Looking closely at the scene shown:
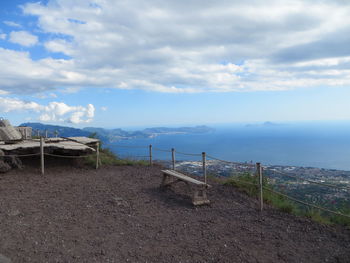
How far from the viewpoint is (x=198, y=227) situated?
5.09 metres

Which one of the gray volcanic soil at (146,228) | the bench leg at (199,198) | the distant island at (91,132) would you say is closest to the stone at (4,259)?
the gray volcanic soil at (146,228)

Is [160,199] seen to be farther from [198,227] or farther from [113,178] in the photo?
[113,178]

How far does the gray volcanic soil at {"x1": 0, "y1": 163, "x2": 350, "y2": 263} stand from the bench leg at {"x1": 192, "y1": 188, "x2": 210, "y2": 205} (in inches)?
5.6

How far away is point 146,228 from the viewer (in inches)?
197

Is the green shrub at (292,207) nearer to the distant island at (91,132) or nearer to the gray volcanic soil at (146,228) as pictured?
the gray volcanic soil at (146,228)

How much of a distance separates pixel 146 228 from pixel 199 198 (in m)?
1.82

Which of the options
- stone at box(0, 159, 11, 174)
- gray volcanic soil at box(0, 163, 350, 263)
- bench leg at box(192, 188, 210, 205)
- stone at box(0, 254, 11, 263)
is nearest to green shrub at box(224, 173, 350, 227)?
gray volcanic soil at box(0, 163, 350, 263)

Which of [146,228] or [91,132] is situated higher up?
[91,132]

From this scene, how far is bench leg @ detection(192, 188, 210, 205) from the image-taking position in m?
6.38

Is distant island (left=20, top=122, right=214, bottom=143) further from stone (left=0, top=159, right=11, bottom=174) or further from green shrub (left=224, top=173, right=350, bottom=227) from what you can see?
green shrub (left=224, top=173, right=350, bottom=227)

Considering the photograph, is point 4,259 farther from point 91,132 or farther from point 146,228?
point 91,132

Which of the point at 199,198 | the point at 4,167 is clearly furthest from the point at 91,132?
the point at 199,198

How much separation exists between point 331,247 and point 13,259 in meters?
4.66

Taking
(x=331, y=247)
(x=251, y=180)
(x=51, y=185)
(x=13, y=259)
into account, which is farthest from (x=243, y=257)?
(x=51, y=185)
